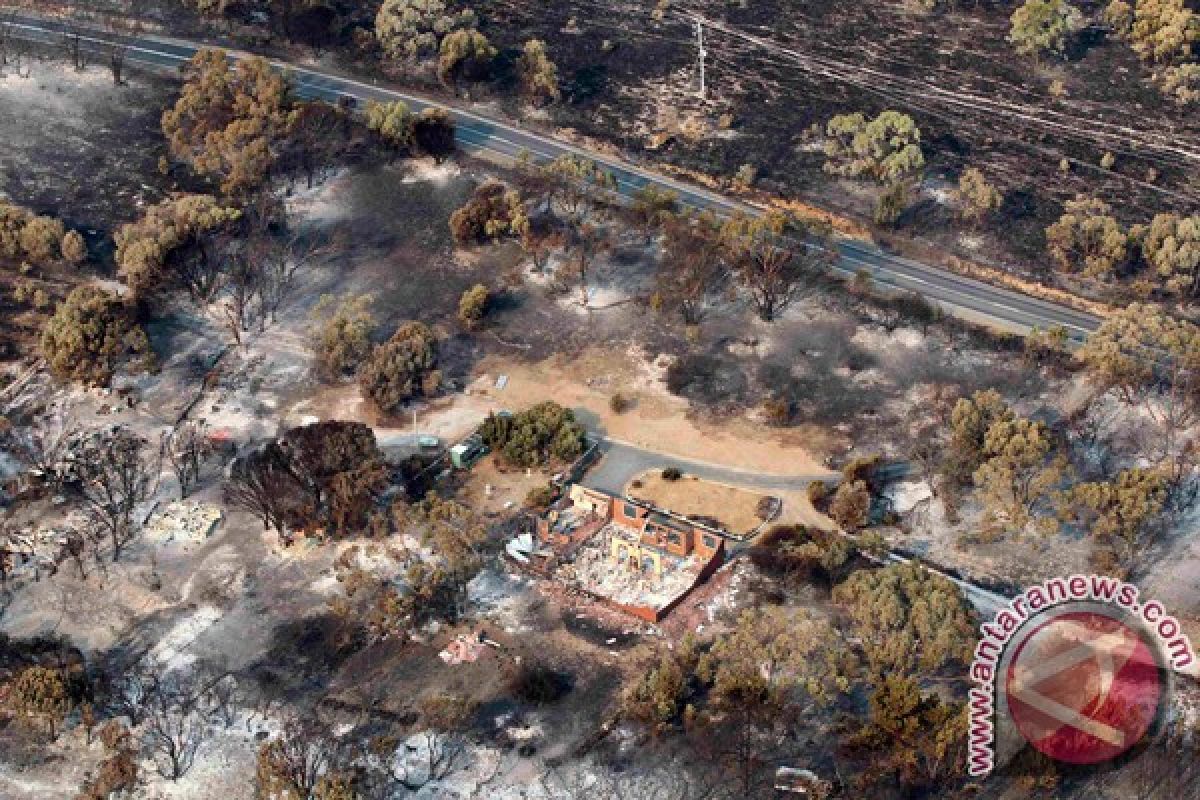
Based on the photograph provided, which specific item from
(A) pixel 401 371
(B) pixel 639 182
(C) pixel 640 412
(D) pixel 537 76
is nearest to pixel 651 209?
(B) pixel 639 182

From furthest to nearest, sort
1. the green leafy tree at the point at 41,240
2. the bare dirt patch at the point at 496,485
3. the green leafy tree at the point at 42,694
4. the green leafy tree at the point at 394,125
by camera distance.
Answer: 1. the green leafy tree at the point at 394,125
2. the green leafy tree at the point at 41,240
3. the bare dirt patch at the point at 496,485
4. the green leafy tree at the point at 42,694

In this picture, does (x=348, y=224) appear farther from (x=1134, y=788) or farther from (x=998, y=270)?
(x=1134, y=788)

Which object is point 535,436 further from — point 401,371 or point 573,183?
point 573,183

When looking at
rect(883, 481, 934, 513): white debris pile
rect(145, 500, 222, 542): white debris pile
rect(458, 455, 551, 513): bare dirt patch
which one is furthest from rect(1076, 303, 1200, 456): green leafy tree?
rect(145, 500, 222, 542): white debris pile

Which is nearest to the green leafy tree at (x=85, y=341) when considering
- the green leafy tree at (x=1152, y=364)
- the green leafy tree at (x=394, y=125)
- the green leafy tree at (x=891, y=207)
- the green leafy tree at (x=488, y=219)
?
the green leafy tree at (x=488, y=219)

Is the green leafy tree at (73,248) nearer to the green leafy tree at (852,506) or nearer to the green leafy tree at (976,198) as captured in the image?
the green leafy tree at (852,506)

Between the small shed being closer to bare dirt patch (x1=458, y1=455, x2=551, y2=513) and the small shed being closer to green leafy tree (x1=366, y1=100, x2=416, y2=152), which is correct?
bare dirt patch (x1=458, y1=455, x2=551, y2=513)
